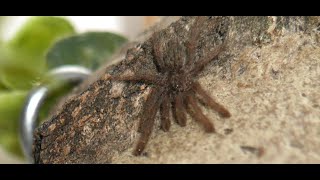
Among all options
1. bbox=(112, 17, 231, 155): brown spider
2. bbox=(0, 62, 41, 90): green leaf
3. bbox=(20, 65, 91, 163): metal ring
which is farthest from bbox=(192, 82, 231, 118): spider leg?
bbox=(0, 62, 41, 90): green leaf

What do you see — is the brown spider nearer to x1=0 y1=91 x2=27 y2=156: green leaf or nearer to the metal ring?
the metal ring

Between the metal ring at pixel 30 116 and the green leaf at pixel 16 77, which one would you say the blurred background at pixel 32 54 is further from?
the metal ring at pixel 30 116

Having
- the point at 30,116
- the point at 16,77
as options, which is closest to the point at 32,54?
the point at 16,77

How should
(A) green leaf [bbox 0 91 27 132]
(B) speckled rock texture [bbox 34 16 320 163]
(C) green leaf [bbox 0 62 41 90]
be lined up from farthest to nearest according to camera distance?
1. (C) green leaf [bbox 0 62 41 90]
2. (A) green leaf [bbox 0 91 27 132]
3. (B) speckled rock texture [bbox 34 16 320 163]

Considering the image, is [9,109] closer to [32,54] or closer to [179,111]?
[32,54]
